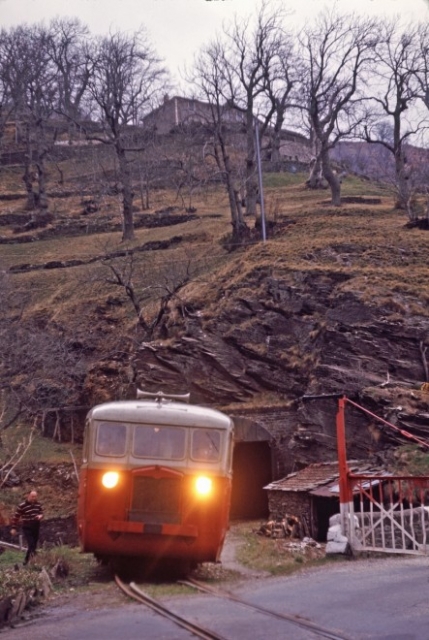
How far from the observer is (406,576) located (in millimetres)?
12211

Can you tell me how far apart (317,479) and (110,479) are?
33.4 feet

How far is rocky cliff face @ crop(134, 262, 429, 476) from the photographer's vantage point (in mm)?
24875

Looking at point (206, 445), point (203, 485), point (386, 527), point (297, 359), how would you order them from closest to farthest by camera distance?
1. point (203, 485)
2. point (206, 445)
3. point (386, 527)
4. point (297, 359)

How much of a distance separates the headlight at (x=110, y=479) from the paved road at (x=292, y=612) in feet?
8.28

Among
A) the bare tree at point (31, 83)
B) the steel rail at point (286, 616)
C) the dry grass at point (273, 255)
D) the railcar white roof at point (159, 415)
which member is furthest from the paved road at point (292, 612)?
the bare tree at point (31, 83)

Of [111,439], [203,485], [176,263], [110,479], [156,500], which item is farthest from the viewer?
[176,263]

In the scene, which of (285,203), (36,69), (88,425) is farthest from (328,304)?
(36,69)

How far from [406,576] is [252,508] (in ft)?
51.3

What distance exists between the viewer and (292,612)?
9578mm

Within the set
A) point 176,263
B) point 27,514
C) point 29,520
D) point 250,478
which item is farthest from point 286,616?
point 176,263

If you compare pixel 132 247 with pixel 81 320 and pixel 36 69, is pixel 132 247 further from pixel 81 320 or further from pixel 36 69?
pixel 36 69

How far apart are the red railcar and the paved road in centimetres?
133

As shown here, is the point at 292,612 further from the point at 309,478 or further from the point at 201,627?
the point at 309,478

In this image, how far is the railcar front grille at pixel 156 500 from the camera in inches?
527
